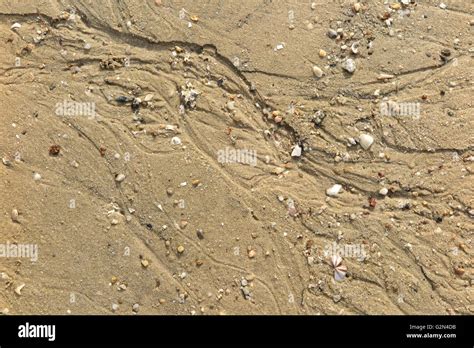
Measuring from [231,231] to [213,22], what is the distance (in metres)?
2.54

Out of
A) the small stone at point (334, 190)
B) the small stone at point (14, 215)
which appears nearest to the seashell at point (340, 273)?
the small stone at point (334, 190)

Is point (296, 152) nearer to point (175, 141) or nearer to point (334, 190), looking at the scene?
point (334, 190)

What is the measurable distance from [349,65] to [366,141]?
0.93m

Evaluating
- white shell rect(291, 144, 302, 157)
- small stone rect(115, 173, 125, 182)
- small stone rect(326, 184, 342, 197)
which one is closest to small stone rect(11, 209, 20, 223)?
small stone rect(115, 173, 125, 182)

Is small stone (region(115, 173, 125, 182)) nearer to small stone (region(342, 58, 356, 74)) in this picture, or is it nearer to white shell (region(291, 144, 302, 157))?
white shell (region(291, 144, 302, 157))

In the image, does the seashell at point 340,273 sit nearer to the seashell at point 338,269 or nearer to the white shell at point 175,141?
the seashell at point 338,269

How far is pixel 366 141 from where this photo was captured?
205 inches

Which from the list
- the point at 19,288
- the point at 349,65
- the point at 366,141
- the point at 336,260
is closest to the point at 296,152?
the point at 366,141

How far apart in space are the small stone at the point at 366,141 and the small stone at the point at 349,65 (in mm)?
796

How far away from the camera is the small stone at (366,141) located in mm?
5195

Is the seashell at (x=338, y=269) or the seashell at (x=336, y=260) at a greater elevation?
the seashell at (x=336, y=260)

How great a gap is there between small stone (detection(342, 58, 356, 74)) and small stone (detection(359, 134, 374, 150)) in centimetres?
80

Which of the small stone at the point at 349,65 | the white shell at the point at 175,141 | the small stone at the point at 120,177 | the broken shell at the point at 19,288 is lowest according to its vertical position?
the broken shell at the point at 19,288

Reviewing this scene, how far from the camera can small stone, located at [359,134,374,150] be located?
17.0 feet
